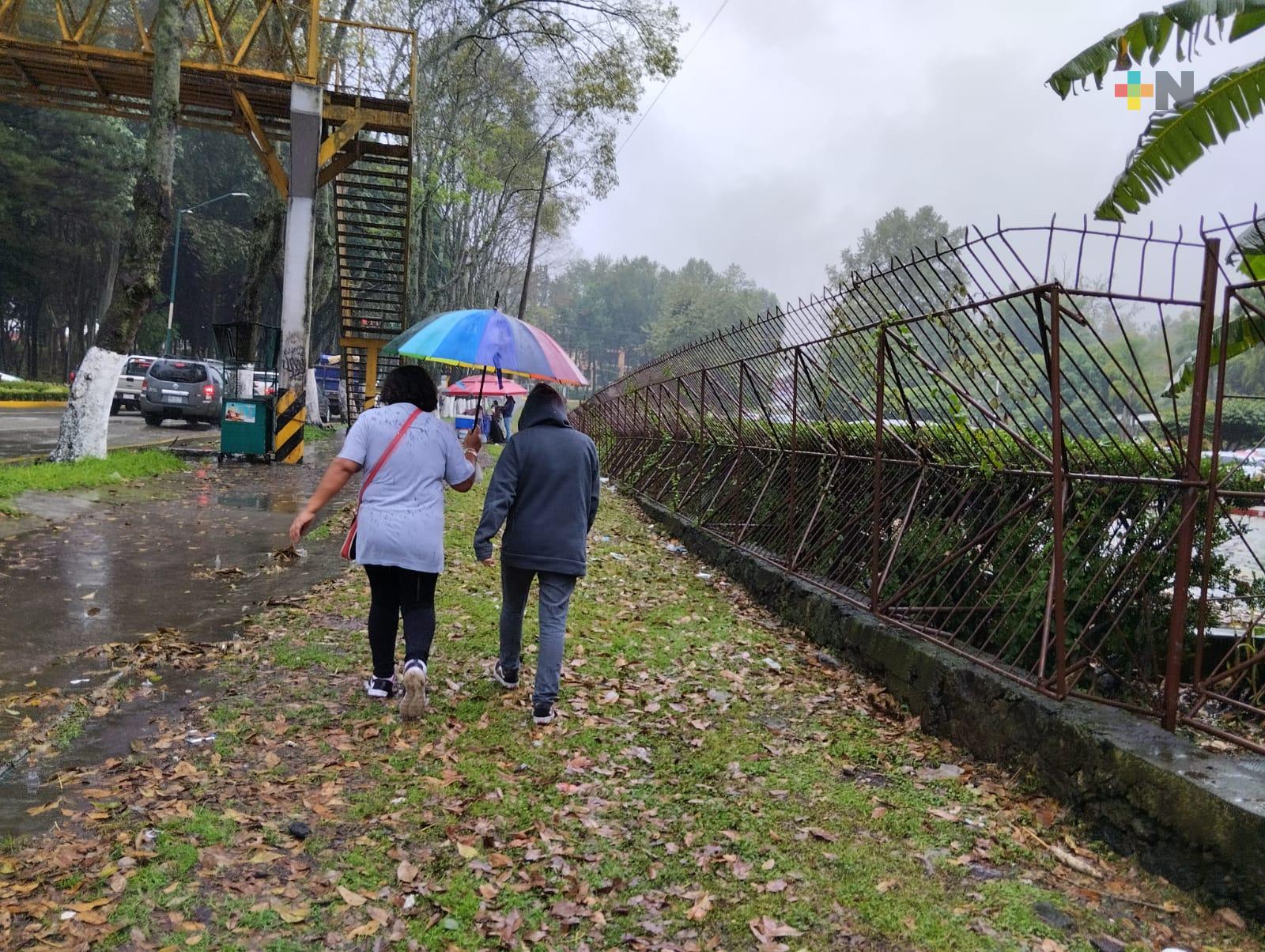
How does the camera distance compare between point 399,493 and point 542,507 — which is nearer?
point 399,493

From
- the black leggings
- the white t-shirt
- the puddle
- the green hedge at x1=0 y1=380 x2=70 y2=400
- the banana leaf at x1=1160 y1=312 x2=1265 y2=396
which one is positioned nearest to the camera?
the puddle

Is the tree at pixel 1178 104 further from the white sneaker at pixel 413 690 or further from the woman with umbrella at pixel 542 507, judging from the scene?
the white sneaker at pixel 413 690

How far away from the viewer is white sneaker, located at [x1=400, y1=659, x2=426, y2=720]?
4.45m

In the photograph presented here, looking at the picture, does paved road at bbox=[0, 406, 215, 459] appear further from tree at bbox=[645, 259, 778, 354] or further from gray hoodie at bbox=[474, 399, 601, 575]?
tree at bbox=[645, 259, 778, 354]

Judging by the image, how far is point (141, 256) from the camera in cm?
1166

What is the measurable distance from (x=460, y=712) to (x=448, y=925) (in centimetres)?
190

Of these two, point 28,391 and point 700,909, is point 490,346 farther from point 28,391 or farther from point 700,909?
point 28,391

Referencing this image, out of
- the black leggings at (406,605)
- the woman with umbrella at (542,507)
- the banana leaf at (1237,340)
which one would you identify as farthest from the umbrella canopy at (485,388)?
the banana leaf at (1237,340)

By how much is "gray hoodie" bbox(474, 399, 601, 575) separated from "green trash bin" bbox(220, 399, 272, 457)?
11808 mm

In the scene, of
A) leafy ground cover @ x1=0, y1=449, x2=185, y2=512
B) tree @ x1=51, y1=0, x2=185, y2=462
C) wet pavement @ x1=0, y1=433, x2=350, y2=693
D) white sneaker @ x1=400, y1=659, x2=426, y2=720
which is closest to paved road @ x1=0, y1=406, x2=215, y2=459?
leafy ground cover @ x1=0, y1=449, x2=185, y2=512

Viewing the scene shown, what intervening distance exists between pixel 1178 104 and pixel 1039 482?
2.55m

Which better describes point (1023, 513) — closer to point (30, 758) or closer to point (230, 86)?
point (30, 758)

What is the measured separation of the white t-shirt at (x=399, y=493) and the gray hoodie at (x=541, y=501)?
10.7 inches

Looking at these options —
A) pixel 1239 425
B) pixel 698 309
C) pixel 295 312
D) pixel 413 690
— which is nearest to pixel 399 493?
pixel 413 690
